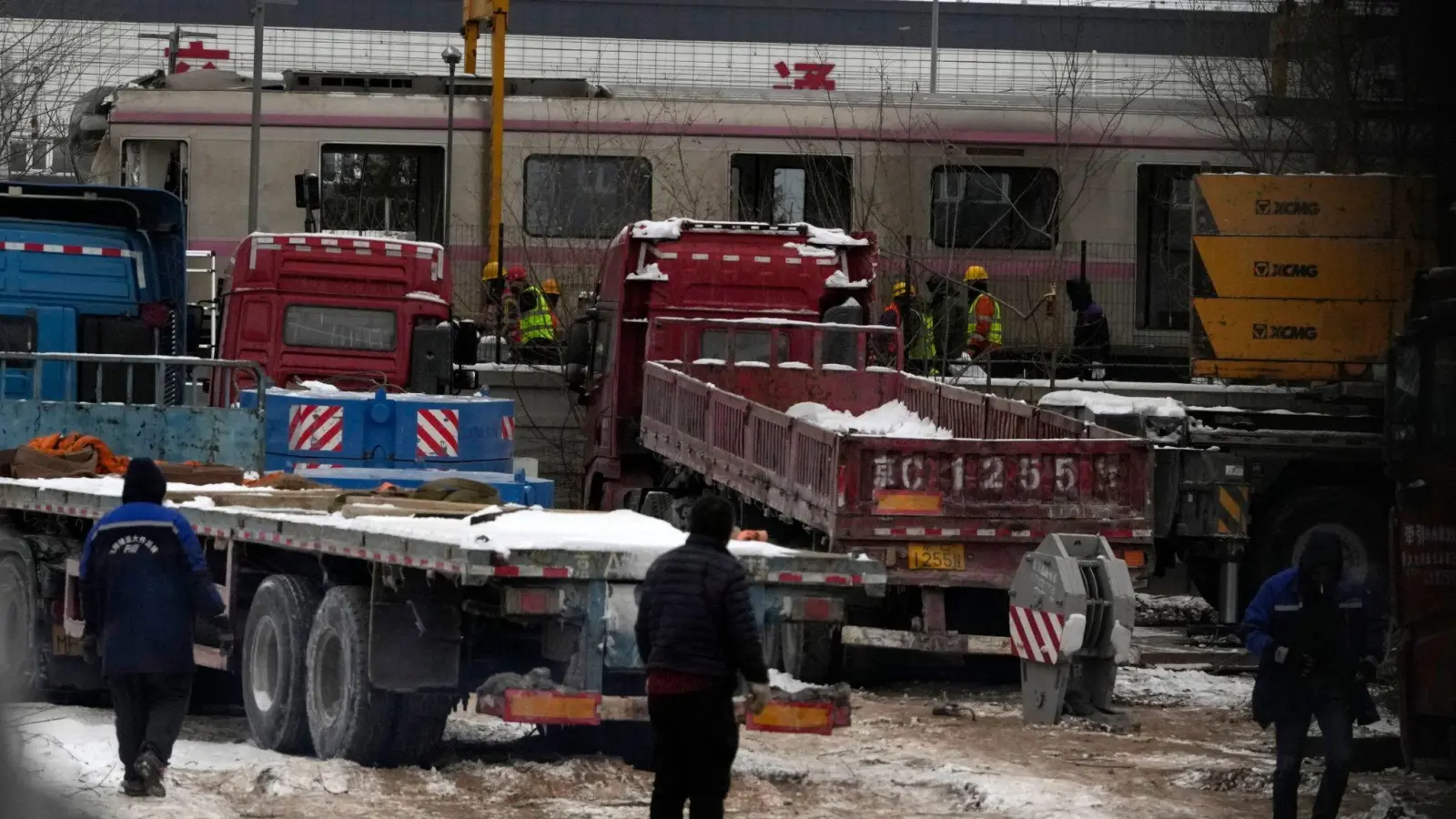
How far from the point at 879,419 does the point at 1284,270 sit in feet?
11.2

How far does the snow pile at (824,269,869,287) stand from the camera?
18828mm

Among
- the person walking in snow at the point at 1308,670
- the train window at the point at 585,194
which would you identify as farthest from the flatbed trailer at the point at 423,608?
the train window at the point at 585,194

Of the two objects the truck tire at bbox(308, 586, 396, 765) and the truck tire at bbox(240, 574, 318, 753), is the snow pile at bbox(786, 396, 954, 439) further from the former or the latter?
the truck tire at bbox(308, 586, 396, 765)

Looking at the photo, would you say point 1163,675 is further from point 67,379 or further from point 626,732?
point 67,379

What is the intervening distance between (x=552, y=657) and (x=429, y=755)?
1.16 meters

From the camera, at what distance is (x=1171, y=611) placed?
19.9m

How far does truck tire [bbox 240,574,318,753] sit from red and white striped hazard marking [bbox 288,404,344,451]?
4.11 meters

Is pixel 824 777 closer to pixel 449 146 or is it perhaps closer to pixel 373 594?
pixel 373 594

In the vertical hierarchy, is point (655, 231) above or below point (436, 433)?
above

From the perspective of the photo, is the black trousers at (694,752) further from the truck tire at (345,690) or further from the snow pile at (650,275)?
the snow pile at (650,275)

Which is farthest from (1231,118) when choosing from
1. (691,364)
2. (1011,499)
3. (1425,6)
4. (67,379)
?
(1425,6)

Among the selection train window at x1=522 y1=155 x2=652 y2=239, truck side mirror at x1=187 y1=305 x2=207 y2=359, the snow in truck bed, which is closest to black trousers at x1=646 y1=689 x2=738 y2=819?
the snow in truck bed

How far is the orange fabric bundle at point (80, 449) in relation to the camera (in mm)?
13812

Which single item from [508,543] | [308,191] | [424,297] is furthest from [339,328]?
[508,543]
